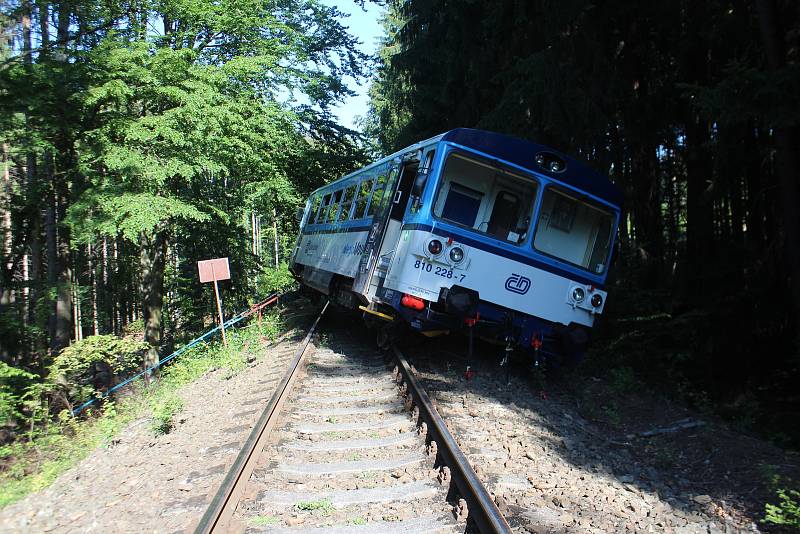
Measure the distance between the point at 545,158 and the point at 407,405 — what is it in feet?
11.9

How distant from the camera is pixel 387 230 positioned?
27.9 feet

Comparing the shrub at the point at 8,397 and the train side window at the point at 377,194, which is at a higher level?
the train side window at the point at 377,194

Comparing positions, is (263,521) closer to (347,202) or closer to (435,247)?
(435,247)

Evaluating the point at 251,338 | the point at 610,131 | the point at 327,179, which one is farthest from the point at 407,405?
the point at 327,179

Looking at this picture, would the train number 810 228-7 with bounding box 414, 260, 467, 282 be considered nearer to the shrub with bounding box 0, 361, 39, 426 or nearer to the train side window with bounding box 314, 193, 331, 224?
the shrub with bounding box 0, 361, 39, 426

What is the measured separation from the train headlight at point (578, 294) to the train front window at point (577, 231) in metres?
0.37

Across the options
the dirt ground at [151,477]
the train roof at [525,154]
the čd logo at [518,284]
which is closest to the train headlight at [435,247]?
the čd logo at [518,284]

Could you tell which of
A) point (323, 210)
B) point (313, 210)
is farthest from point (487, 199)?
point (313, 210)

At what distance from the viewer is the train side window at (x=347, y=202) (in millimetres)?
11336

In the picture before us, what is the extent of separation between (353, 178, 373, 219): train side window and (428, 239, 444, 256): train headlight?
2994mm

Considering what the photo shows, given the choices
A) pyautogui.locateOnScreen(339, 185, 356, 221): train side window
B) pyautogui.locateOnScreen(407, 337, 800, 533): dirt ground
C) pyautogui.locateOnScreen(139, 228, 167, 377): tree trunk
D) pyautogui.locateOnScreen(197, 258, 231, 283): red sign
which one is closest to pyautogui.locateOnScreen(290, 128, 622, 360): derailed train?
pyautogui.locateOnScreen(407, 337, 800, 533): dirt ground

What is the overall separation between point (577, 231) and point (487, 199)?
1398 mm

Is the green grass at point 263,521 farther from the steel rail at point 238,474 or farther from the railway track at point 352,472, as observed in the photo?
the steel rail at point 238,474

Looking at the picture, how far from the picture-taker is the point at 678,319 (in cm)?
849
